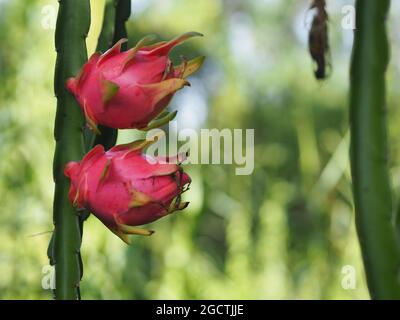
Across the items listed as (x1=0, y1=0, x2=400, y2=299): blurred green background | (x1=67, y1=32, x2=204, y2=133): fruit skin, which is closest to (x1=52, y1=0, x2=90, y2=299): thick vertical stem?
(x1=67, y1=32, x2=204, y2=133): fruit skin

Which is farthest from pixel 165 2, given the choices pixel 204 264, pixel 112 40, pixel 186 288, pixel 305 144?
pixel 112 40

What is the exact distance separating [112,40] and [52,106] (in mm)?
842

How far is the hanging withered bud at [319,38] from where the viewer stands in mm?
747

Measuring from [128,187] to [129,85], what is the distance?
71 millimetres

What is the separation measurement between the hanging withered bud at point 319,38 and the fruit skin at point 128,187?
0.30 metres

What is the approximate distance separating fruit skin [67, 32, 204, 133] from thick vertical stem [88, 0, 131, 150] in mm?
95

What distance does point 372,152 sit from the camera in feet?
2.18

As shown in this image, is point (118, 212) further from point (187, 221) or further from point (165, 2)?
point (165, 2)

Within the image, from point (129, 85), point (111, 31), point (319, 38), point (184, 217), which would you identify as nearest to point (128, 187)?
point (129, 85)

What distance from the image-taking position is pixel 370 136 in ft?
2.14

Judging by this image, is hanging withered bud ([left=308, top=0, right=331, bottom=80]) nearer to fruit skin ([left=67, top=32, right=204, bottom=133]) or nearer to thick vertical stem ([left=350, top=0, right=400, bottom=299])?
thick vertical stem ([left=350, top=0, right=400, bottom=299])

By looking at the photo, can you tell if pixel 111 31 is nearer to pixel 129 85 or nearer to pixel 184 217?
pixel 129 85

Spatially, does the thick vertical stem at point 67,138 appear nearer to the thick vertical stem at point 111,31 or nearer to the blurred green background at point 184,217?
the thick vertical stem at point 111,31
